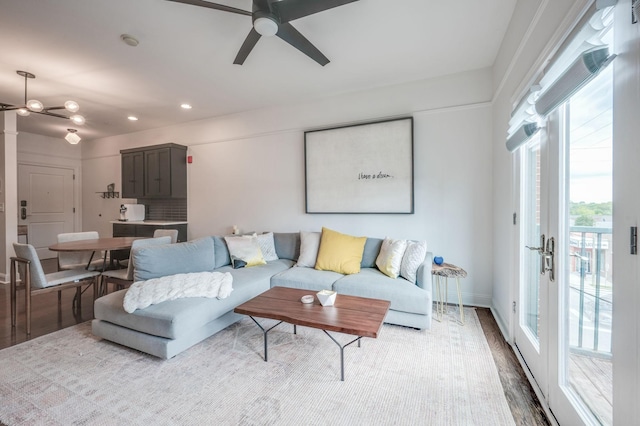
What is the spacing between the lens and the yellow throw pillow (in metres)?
3.16

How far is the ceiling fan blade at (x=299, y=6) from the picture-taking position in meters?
1.68

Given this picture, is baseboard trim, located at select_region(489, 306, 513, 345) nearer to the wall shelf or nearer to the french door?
the french door

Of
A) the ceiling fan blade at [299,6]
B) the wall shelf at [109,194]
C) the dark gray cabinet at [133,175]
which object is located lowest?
the wall shelf at [109,194]

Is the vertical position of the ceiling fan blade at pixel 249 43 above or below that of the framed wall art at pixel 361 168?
above

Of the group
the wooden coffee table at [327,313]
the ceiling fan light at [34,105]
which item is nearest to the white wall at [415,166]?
the wooden coffee table at [327,313]

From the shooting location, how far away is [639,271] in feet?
2.90

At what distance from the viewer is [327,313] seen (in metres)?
1.99

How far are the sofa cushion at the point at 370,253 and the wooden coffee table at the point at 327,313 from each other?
104cm

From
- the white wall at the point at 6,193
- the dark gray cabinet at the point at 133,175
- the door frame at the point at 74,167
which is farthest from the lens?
the door frame at the point at 74,167

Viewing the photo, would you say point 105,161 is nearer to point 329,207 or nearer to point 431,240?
point 329,207

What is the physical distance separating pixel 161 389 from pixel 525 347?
2.60 m

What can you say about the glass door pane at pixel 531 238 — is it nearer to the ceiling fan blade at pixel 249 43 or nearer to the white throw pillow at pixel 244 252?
the ceiling fan blade at pixel 249 43

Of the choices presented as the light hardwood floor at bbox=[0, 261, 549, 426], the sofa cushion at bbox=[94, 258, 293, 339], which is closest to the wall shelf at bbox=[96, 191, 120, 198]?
the light hardwood floor at bbox=[0, 261, 549, 426]

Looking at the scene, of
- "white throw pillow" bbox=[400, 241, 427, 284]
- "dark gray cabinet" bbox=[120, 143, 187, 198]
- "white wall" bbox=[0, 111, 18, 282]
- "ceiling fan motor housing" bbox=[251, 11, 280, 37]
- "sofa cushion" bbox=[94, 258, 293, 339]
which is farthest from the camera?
"dark gray cabinet" bbox=[120, 143, 187, 198]
